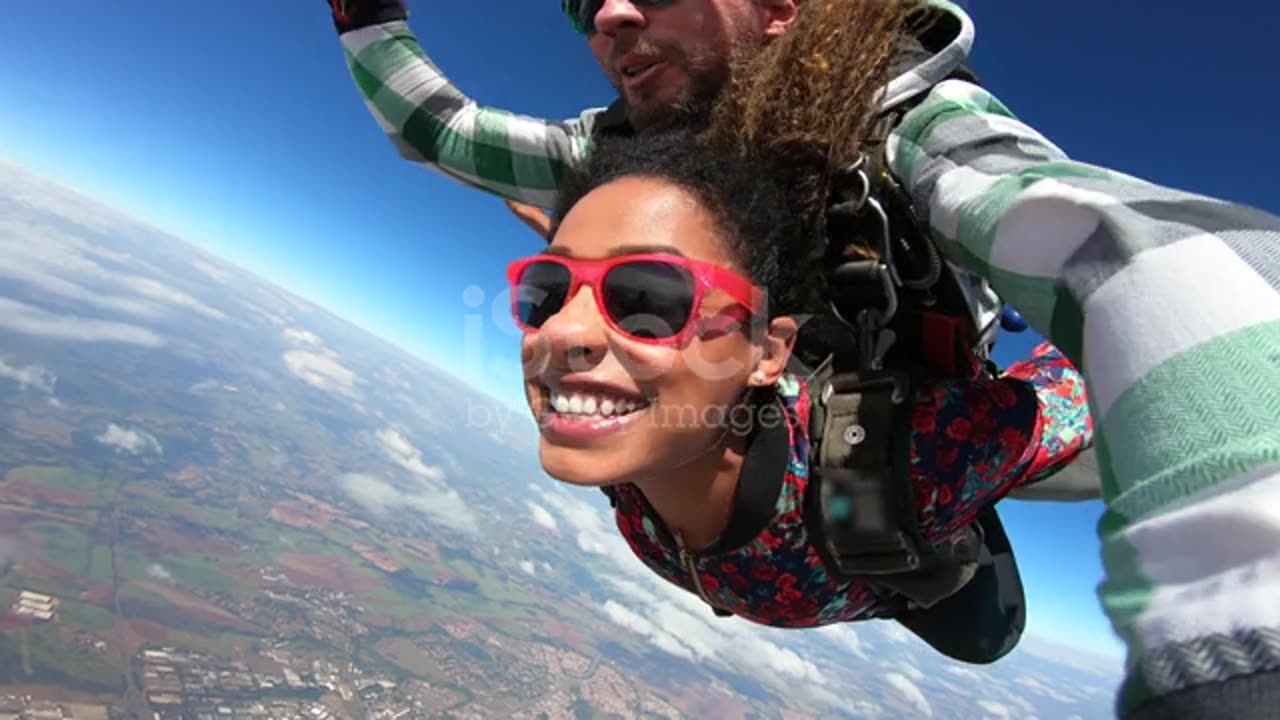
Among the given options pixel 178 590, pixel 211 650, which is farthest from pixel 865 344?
pixel 178 590

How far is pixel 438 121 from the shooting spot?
1655 millimetres

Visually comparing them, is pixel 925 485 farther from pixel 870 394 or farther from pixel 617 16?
pixel 617 16

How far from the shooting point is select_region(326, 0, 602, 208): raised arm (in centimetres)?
160

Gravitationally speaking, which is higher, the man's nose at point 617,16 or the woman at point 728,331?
the man's nose at point 617,16

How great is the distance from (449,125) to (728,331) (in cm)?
101

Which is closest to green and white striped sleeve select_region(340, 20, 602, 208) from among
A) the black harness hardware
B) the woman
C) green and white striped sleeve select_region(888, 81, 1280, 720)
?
the woman

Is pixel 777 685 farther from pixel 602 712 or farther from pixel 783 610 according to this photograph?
pixel 783 610

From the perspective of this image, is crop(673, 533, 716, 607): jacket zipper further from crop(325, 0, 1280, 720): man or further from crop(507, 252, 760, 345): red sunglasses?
crop(325, 0, 1280, 720): man

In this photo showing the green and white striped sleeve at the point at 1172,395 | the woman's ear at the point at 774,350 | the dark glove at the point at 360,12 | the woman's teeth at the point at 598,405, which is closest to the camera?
the green and white striped sleeve at the point at 1172,395

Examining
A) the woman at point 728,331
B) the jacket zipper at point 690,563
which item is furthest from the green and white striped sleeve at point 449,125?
the jacket zipper at point 690,563

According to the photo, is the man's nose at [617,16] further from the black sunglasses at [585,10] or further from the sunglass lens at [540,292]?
the sunglass lens at [540,292]

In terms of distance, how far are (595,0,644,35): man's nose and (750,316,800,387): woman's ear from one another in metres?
0.61

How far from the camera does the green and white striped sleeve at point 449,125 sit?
63.4 inches

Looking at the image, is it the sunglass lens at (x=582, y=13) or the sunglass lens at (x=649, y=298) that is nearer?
the sunglass lens at (x=649, y=298)
